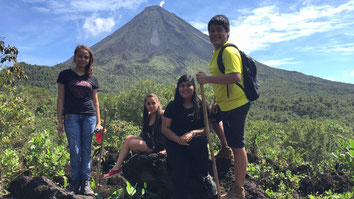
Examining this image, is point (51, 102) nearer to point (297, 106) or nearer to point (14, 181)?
point (14, 181)

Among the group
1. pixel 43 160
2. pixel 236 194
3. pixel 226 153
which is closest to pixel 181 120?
pixel 226 153

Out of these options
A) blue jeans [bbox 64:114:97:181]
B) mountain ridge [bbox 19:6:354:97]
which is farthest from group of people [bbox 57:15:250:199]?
mountain ridge [bbox 19:6:354:97]

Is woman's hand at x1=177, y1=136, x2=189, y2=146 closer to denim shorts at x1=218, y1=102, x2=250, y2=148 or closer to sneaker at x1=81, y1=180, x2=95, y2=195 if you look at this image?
denim shorts at x1=218, y1=102, x2=250, y2=148

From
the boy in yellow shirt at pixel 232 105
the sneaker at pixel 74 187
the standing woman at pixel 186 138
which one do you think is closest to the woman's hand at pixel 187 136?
the standing woman at pixel 186 138

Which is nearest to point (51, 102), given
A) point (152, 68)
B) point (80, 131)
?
point (80, 131)

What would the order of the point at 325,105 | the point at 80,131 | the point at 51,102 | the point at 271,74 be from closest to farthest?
1. the point at 80,131
2. the point at 51,102
3. the point at 325,105
4. the point at 271,74

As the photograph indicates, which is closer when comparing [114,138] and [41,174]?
[41,174]

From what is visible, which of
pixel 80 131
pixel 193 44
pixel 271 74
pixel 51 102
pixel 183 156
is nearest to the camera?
pixel 183 156

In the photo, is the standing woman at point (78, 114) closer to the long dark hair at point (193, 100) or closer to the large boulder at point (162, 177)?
the large boulder at point (162, 177)

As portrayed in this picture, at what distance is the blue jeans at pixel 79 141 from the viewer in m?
3.45

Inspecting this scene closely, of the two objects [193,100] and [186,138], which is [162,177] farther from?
[193,100]

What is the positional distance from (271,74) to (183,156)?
166 m

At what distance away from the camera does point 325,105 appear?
83250 mm

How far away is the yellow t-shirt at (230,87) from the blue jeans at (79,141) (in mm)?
1844
